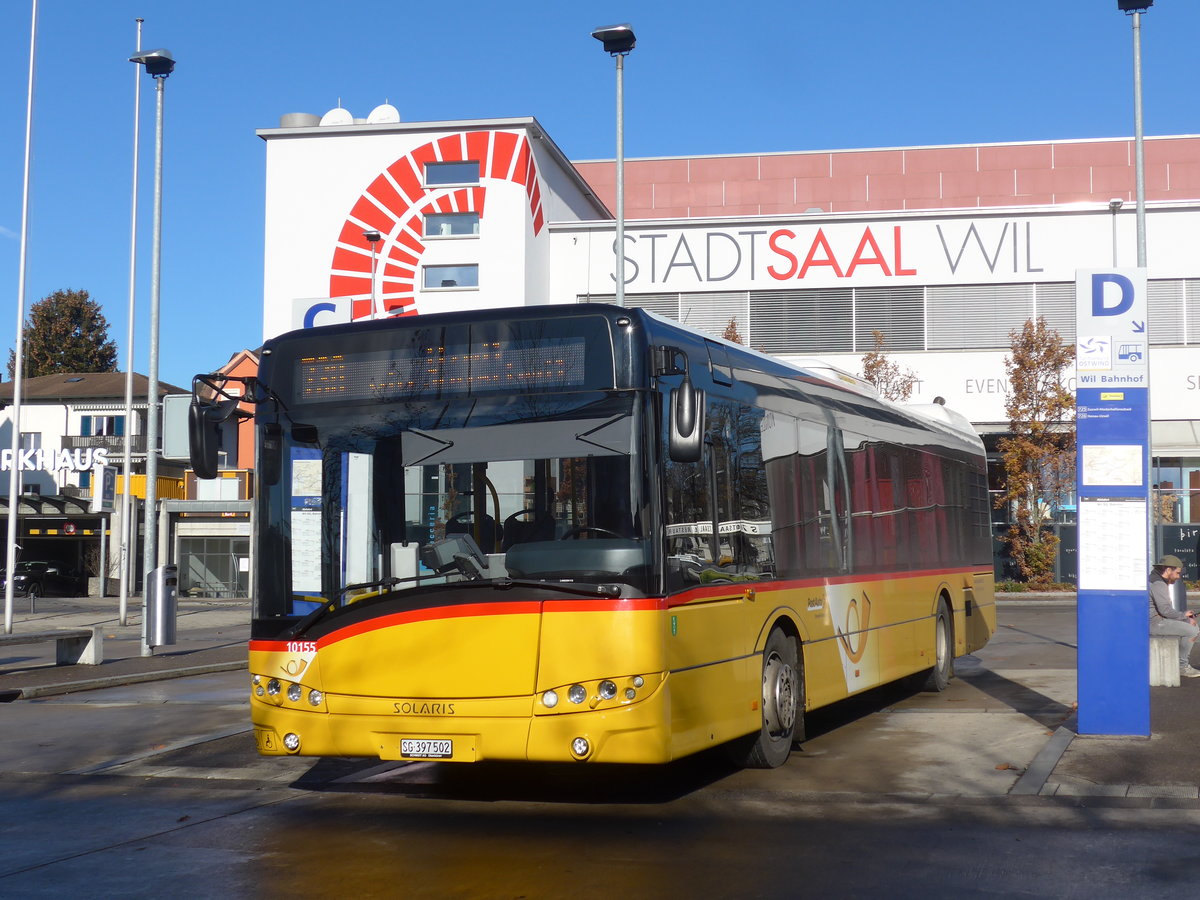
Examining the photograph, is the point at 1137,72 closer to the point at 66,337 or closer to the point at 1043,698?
the point at 1043,698

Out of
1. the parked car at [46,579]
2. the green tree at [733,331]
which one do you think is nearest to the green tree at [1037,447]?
the green tree at [733,331]

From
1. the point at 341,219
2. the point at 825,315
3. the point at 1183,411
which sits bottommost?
the point at 1183,411

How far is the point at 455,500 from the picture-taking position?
8.59 metres

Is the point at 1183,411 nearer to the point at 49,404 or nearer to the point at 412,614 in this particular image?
the point at 412,614

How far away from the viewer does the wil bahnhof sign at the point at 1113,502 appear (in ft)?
37.3

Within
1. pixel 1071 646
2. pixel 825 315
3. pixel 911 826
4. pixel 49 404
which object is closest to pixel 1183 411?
pixel 825 315

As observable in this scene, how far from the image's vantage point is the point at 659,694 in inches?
325

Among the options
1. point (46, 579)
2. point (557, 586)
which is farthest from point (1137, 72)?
point (46, 579)

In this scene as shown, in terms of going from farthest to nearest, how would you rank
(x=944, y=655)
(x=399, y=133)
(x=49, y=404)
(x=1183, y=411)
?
(x=49, y=404) < (x=399, y=133) < (x=1183, y=411) < (x=944, y=655)

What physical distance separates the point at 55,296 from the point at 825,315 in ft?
184

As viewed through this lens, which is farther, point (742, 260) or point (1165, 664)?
point (742, 260)

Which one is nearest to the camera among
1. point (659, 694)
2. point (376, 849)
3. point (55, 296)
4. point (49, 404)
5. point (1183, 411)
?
point (376, 849)

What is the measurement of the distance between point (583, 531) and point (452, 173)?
136 feet

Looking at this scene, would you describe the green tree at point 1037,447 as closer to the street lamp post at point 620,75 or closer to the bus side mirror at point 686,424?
the street lamp post at point 620,75
